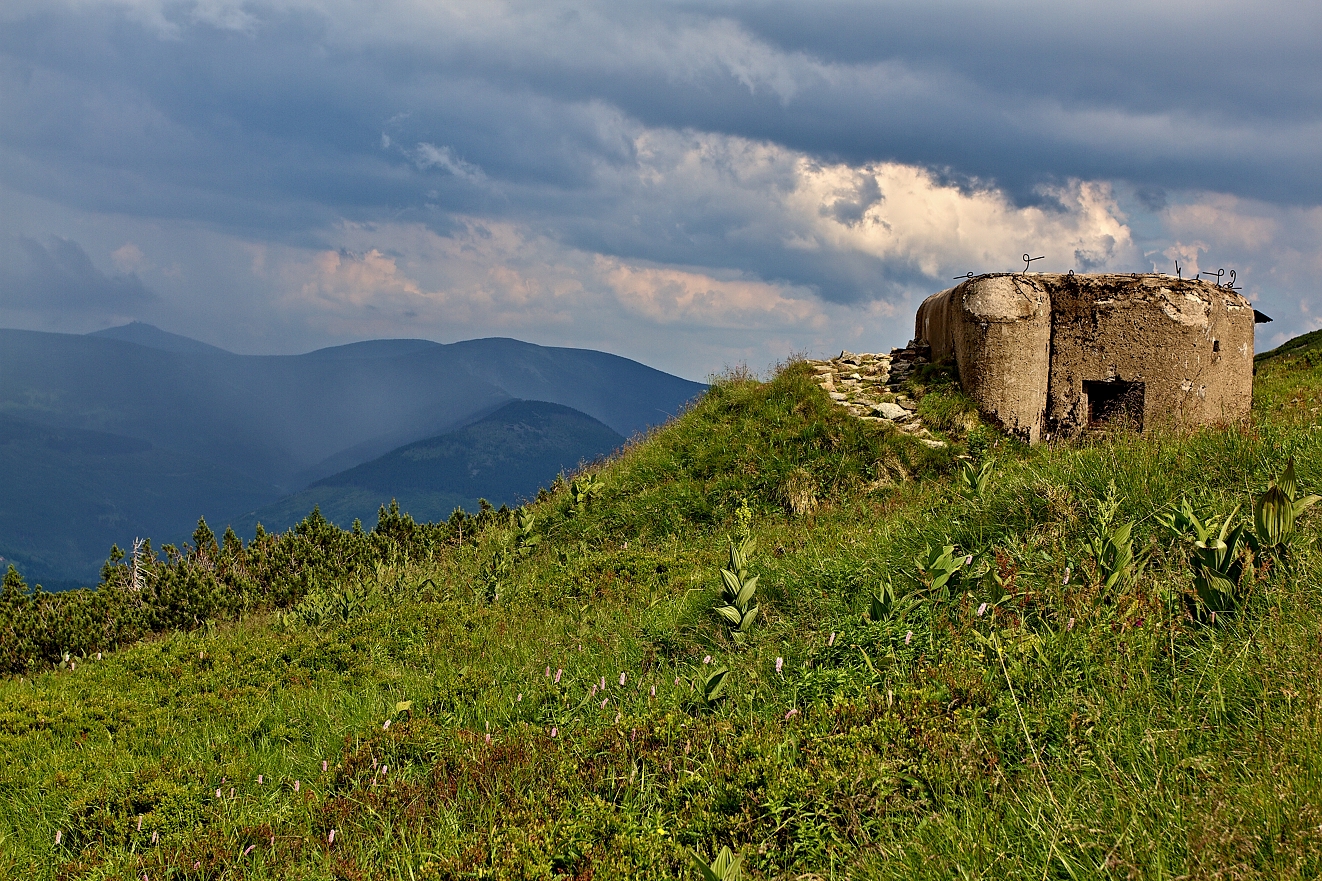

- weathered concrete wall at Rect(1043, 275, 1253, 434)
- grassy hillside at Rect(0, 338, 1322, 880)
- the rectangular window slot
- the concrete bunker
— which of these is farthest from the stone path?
grassy hillside at Rect(0, 338, 1322, 880)

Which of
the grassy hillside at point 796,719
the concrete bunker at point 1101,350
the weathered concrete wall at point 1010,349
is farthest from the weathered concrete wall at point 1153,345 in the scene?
the grassy hillside at point 796,719

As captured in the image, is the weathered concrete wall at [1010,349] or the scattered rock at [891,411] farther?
the scattered rock at [891,411]

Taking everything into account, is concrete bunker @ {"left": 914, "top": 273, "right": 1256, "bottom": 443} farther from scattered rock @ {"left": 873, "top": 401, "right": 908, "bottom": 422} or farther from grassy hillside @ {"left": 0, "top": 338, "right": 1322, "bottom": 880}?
grassy hillside @ {"left": 0, "top": 338, "right": 1322, "bottom": 880}

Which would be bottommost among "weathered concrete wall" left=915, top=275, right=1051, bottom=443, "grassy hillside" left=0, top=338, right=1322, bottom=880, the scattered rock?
"grassy hillside" left=0, top=338, right=1322, bottom=880

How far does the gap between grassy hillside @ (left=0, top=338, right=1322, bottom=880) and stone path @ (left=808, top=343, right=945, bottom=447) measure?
397cm

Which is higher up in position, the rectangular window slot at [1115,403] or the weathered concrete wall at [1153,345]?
the weathered concrete wall at [1153,345]

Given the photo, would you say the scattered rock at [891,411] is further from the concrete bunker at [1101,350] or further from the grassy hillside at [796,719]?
the grassy hillside at [796,719]

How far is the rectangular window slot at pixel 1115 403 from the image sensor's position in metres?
11.2

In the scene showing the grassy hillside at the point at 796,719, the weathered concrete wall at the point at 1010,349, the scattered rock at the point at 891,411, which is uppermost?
the weathered concrete wall at the point at 1010,349

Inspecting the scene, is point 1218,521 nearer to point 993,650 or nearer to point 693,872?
point 993,650

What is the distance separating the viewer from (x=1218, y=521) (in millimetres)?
4496

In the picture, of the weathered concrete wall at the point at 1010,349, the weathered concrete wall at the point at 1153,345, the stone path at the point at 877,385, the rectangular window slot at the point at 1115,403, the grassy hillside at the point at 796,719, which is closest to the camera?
the grassy hillside at the point at 796,719

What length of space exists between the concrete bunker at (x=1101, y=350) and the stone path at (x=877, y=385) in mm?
1026

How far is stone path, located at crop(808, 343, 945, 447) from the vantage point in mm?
11969
